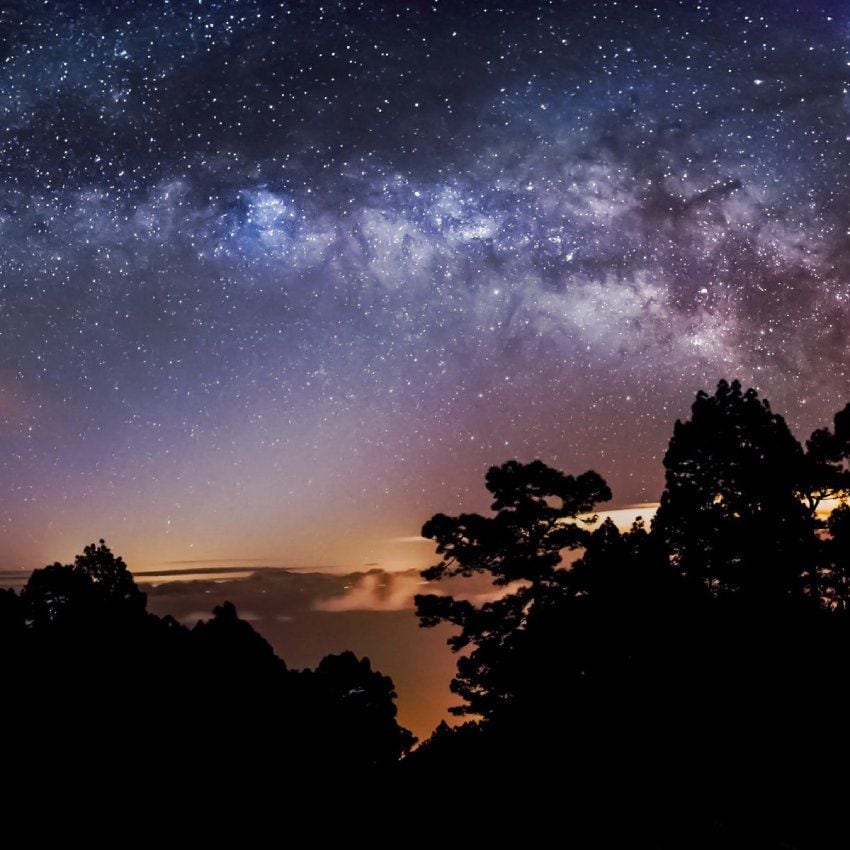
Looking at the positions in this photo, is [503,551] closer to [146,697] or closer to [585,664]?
[585,664]

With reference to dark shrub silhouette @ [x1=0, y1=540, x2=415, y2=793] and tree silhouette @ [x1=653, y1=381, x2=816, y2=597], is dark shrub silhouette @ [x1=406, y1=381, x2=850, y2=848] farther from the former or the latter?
dark shrub silhouette @ [x1=0, y1=540, x2=415, y2=793]

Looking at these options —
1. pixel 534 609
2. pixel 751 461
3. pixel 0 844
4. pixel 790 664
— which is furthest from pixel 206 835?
pixel 751 461

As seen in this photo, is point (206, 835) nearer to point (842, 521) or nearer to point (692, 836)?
point (692, 836)

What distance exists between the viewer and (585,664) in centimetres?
1981

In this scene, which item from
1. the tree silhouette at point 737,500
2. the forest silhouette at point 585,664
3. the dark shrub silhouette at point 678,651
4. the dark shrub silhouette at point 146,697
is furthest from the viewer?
the tree silhouette at point 737,500

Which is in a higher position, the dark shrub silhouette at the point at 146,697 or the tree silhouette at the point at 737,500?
the tree silhouette at the point at 737,500

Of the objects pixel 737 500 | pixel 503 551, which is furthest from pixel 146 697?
pixel 737 500

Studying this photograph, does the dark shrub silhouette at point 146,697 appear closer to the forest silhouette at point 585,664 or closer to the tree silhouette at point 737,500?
the forest silhouette at point 585,664

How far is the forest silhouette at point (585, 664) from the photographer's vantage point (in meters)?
15.0

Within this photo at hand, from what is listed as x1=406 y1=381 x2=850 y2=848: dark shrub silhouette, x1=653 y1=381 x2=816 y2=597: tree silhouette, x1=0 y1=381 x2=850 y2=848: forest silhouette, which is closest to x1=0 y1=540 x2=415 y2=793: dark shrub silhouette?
x1=0 y1=381 x2=850 y2=848: forest silhouette

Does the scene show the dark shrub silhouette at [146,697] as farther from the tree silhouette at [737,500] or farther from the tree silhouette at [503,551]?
the tree silhouette at [737,500]

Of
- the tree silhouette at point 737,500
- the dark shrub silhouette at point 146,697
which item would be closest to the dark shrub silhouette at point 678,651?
the tree silhouette at point 737,500

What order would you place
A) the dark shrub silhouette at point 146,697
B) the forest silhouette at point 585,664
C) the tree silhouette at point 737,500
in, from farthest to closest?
the tree silhouette at point 737,500 < the dark shrub silhouette at point 146,697 < the forest silhouette at point 585,664

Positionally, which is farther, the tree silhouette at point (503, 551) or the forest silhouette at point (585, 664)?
the tree silhouette at point (503, 551)
